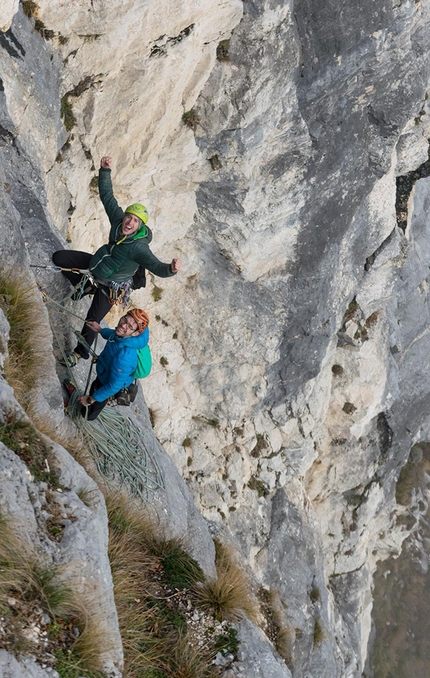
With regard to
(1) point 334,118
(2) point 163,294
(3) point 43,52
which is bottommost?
(2) point 163,294

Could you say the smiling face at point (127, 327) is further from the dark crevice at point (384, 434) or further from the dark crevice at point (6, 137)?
the dark crevice at point (384, 434)

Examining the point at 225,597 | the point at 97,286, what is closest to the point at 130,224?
the point at 97,286

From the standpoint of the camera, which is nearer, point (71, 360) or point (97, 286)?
point (71, 360)

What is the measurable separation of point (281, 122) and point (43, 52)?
6.19 m

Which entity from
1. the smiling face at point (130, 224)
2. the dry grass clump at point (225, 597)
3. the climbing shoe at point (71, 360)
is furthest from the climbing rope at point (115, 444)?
the dry grass clump at point (225, 597)

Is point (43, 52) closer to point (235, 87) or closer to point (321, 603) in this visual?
point (235, 87)

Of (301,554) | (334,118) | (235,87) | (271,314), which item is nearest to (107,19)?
(235,87)

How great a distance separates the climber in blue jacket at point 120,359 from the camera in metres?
7.02

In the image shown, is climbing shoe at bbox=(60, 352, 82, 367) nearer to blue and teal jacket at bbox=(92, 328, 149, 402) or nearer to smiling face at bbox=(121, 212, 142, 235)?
blue and teal jacket at bbox=(92, 328, 149, 402)

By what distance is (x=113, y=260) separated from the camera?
8.32 m

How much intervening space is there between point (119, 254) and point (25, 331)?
2.36 m

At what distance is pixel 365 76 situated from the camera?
13.7 metres

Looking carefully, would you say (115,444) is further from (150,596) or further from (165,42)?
(165,42)

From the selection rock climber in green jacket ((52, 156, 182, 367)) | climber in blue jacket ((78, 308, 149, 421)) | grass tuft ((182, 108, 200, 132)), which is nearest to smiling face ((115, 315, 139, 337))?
climber in blue jacket ((78, 308, 149, 421))
